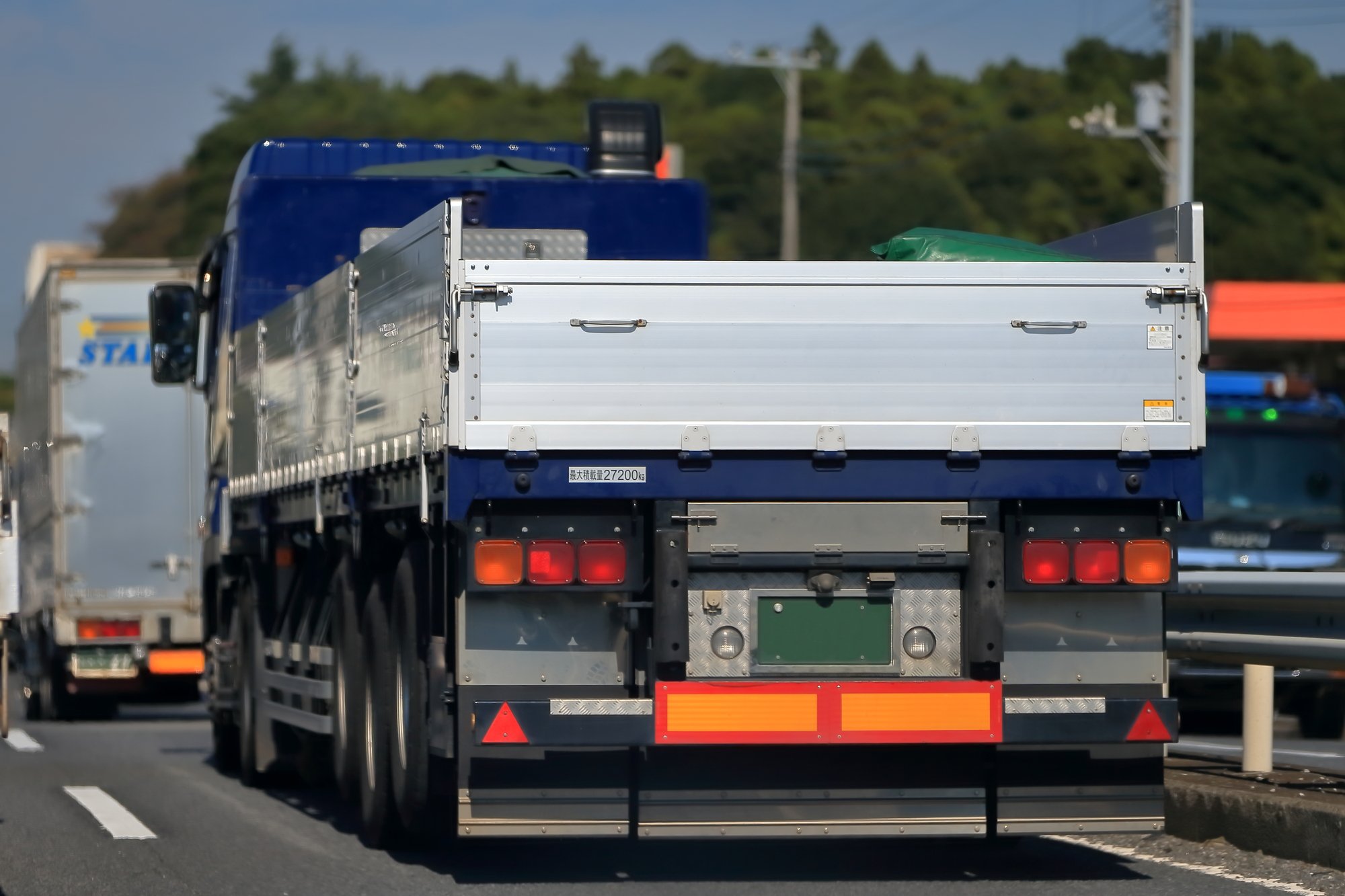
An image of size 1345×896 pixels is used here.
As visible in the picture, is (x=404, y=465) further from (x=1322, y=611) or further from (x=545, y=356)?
(x=1322, y=611)

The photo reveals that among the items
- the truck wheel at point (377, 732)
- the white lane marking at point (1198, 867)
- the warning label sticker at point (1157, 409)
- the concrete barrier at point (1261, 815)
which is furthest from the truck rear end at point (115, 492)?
the warning label sticker at point (1157, 409)

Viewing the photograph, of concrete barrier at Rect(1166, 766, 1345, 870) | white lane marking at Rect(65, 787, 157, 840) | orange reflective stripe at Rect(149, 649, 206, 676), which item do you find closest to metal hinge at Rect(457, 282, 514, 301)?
concrete barrier at Rect(1166, 766, 1345, 870)

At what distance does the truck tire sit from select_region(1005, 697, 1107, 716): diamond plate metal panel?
217cm

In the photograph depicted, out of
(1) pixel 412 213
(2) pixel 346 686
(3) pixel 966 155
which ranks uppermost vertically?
(3) pixel 966 155

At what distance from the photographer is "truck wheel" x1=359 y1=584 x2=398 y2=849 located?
9.62 m

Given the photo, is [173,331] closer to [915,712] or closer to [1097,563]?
[915,712]

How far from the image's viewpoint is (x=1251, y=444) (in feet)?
62.5

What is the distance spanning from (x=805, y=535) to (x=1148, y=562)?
1.21 meters

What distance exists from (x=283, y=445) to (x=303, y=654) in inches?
41.7

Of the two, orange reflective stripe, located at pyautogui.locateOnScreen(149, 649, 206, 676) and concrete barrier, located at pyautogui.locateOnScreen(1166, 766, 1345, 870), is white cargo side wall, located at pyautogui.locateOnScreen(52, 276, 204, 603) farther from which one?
concrete barrier, located at pyautogui.locateOnScreen(1166, 766, 1345, 870)

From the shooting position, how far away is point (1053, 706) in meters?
8.22

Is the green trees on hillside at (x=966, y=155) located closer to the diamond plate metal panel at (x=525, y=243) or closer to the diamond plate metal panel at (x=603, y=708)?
the diamond plate metal panel at (x=525, y=243)

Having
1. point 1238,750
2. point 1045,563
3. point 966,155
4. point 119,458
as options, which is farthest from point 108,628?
point 966,155

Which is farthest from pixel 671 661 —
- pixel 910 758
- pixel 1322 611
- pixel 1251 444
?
pixel 1251 444
